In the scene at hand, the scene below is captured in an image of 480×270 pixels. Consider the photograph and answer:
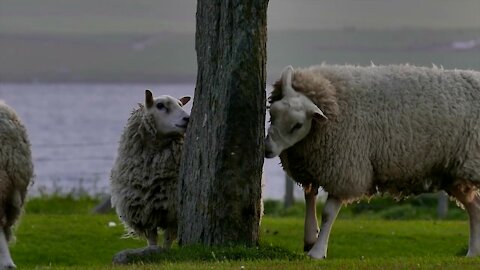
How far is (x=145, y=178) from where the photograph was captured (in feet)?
39.4

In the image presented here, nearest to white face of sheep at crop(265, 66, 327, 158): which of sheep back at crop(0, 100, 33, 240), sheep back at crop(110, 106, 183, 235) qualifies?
sheep back at crop(110, 106, 183, 235)

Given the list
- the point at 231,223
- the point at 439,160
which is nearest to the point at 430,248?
the point at 439,160

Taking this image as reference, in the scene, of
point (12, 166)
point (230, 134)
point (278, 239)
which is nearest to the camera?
point (12, 166)

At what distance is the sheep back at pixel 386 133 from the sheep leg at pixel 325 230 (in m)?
0.14

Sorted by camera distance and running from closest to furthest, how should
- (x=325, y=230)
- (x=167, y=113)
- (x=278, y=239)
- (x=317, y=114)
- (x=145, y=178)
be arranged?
(x=317, y=114) → (x=325, y=230) → (x=145, y=178) → (x=167, y=113) → (x=278, y=239)

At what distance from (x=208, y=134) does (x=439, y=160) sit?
2470mm

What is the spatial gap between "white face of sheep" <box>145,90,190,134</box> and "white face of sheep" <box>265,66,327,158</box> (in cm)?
103

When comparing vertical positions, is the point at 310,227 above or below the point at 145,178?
below

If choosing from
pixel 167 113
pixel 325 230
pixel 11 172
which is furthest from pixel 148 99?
pixel 325 230

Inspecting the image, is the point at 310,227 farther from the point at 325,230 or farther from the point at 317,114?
the point at 317,114

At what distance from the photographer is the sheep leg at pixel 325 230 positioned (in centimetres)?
1152

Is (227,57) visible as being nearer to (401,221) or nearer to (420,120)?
(420,120)

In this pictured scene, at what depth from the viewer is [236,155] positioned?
1129 centimetres

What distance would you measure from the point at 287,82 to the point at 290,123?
478 mm
